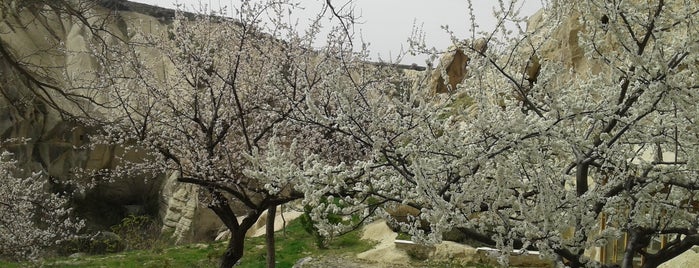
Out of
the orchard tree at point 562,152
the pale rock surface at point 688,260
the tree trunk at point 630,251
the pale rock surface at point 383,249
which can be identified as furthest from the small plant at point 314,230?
the tree trunk at point 630,251

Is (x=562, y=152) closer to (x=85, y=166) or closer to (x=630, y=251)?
(x=630, y=251)

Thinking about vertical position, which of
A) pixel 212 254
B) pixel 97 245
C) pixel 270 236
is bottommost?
pixel 97 245

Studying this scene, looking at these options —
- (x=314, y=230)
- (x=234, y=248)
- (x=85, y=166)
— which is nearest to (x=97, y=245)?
(x=85, y=166)

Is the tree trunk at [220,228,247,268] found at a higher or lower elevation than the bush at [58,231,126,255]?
higher

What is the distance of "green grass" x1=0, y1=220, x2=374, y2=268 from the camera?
12148mm

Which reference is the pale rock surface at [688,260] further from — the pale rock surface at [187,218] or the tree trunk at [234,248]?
the pale rock surface at [187,218]

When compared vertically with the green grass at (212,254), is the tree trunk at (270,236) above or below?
above

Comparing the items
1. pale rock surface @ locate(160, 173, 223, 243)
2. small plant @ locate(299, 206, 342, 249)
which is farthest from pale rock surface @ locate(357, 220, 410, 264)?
pale rock surface @ locate(160, 173, 223, 243)

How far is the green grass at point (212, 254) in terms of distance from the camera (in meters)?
12.1

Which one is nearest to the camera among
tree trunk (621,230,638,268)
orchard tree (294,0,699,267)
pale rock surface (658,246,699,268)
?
orchard tree (294,0,699,267)

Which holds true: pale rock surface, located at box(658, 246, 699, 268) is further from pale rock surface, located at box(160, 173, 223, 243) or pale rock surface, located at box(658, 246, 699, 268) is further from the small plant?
pale rock surface, located at box(160, 173, 223, 243)

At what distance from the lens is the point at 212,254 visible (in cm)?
1287

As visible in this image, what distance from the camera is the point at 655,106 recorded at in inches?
146

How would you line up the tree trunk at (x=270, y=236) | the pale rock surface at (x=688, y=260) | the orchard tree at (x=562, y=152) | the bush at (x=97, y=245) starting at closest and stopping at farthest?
the orchard tree at (x=562, y=152)
the pale rock surface at (x=688, y=260)
the tree trunk at (x=270, y=236)
the bush at (x=97, y=245)
